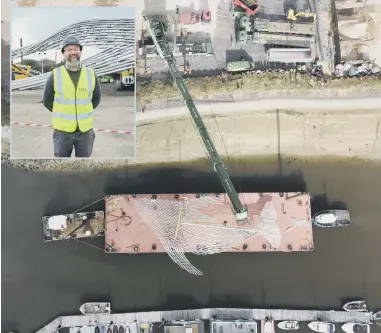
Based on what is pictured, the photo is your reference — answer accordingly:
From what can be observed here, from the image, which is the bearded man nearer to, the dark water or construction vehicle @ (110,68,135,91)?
construction vehicle @ (110,68,135,91)

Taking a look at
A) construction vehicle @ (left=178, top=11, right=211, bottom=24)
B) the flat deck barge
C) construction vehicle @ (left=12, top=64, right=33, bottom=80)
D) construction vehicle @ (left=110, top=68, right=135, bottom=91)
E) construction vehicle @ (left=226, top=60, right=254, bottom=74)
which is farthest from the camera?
construction vehicle @ (left=178, top=11, right=211, bottom=24)

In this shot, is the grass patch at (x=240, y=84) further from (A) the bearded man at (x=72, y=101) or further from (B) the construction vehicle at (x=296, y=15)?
(B) the construction vehicle at (x=296, y=15)

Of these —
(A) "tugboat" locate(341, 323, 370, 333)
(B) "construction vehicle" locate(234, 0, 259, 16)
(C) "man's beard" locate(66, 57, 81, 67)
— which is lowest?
(A) "tugboat" locate(341, 323, 370, 333)

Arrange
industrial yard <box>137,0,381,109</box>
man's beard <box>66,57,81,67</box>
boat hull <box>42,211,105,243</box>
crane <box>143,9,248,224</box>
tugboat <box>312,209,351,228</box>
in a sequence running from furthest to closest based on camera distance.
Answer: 1. industrial yard <box>137,0,381,109</box>
2. man's beard <box>66,57,81,67</box>
3. tugboat <box>312,209,351,228</box>
4. boat hull <box>42,211,105,243</box>
5. crane <box>143,9,248,224</box>

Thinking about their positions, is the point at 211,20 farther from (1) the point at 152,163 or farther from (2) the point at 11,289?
(2) the point at 11,289

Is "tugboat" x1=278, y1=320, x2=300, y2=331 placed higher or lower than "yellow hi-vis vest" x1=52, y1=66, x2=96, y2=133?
lower

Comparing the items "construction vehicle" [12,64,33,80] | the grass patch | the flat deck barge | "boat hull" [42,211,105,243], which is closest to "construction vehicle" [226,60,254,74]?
the grass patch

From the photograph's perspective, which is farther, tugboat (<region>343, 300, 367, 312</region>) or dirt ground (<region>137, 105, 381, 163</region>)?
dirt ground (<region>137, 105, 381, 163</region>)

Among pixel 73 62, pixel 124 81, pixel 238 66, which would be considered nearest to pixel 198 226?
pixel 124 81
